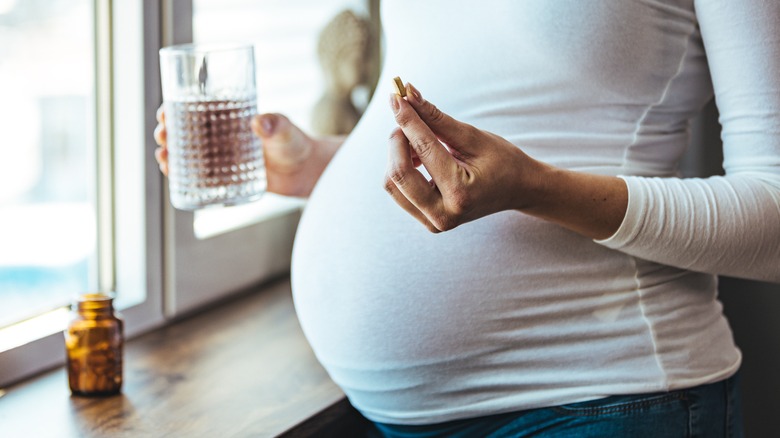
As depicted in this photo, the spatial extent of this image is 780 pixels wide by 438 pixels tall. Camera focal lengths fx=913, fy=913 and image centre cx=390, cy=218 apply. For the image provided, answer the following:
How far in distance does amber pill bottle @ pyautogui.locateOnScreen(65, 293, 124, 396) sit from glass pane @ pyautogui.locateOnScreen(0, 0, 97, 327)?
5.7 inches

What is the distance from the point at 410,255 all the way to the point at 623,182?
23 centimetres

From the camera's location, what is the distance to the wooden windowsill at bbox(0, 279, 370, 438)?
1.01m

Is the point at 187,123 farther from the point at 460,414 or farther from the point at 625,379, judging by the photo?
the point at 625,379

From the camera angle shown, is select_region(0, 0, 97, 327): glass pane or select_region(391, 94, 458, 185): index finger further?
select_region(0, 0, 97, 327): glass pane

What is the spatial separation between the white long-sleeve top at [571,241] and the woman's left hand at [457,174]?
10 centimetres

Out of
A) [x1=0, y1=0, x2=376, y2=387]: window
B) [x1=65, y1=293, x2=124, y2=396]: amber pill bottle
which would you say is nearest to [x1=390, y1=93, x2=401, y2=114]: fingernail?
[x1=65, y1=293, x2=124, y2=396]: amber pill bottle

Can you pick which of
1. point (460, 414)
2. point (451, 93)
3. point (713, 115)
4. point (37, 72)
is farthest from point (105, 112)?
point (713, 115)

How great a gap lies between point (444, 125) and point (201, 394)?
1.72 ft

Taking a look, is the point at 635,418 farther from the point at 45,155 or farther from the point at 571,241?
the point at 45,155

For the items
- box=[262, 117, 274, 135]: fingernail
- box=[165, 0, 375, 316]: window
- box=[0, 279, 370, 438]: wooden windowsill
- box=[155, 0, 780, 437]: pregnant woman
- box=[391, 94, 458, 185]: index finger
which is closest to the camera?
box=[391, 94, 458, 185]: index finger

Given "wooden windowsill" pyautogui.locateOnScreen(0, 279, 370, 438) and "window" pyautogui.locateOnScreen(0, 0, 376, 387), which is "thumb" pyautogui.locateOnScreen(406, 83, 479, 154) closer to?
"wooden windowsill" pyautogui.locateOnScreen(0, 279, 370, 438)


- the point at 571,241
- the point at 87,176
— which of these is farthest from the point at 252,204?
the point at 571,241

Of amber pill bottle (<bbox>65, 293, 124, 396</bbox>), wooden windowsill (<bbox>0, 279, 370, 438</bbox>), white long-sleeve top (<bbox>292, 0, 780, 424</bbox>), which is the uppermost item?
white long-sleeve top (<bbox>292, 0, 780, 424</bbox>)

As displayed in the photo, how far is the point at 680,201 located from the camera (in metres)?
0.88
